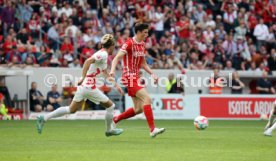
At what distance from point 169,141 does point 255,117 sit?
15.1 meters

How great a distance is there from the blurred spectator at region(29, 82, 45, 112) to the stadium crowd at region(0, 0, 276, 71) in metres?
0.97

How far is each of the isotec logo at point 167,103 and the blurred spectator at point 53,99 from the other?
3.71m

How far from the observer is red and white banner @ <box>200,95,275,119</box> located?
31219 millimetres

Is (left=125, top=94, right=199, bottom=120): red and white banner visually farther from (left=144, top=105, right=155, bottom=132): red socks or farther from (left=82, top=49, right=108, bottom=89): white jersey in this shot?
(left=82, top=49, right=108, bottom=89): white jersey

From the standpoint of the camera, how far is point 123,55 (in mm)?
17969

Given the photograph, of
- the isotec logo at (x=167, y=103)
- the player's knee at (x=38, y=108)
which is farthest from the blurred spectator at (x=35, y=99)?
the isotec logo at (x=167, y=103)

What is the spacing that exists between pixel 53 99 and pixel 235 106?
7.24 meters

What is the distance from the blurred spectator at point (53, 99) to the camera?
30156 millimetres

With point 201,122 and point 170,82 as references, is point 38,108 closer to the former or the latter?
point 170,82

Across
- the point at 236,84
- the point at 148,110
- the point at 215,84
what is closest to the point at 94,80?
the point at 148,110

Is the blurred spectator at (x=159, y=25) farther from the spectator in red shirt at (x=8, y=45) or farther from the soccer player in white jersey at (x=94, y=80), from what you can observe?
the soccer player in white jersey at (x=94, y=80)

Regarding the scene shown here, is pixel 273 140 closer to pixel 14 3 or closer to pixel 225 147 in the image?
pixel 225 147

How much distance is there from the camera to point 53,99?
30.2m

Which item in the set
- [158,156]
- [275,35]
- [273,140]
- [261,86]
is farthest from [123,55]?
[275,35]
